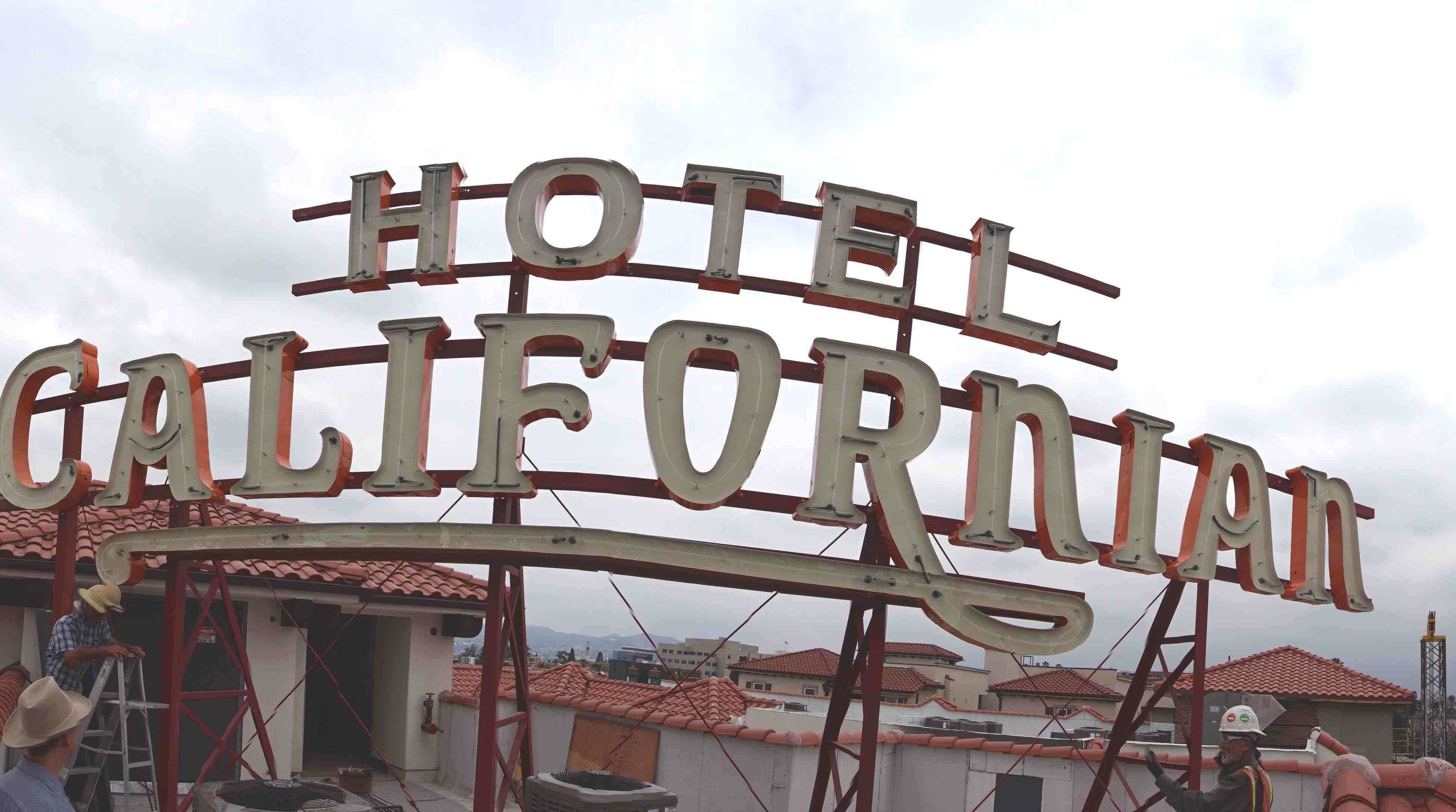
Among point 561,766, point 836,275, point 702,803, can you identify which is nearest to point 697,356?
point 836,275

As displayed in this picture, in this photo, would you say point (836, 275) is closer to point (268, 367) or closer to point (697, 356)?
point (697, 356)

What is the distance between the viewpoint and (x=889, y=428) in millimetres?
10008

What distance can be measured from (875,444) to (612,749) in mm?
10076

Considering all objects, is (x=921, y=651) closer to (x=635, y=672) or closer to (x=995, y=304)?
(x=635, y=672)

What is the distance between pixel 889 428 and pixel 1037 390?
5.49ft

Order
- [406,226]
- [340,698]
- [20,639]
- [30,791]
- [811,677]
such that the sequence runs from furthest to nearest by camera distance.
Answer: [811,677] < [340,698] < [20,639] < [406,226] < [30,791]

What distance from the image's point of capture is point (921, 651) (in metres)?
62.0

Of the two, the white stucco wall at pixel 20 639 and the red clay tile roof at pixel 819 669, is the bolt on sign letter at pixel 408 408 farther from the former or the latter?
the red clay tile roof at pixel 819 669

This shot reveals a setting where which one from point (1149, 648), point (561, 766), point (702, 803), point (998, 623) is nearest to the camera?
point (998, 623)

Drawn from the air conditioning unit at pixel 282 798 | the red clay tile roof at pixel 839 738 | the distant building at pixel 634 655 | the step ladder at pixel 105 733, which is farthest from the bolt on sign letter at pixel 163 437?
the distant building at pixel 634 655

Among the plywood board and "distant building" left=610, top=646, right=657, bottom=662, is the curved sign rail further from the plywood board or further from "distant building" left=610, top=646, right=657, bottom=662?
"distant building" left=610, top=646, right=657, bottom=662

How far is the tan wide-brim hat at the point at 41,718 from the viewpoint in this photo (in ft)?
17.0

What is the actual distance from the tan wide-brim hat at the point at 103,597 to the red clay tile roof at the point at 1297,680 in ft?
105

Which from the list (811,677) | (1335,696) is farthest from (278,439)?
(811,677)
